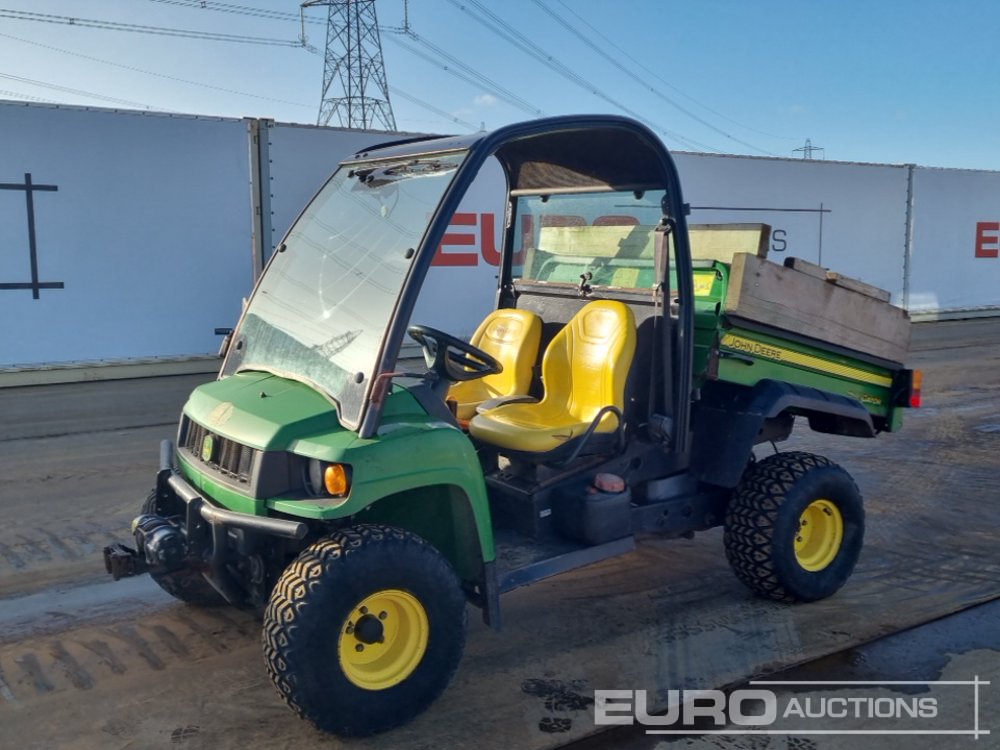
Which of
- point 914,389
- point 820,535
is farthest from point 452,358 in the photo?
point 914,389

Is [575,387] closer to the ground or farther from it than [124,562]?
farther from it

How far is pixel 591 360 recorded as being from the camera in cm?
426

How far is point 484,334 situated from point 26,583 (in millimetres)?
2525

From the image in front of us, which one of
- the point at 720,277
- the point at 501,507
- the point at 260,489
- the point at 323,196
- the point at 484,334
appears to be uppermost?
the point at 323,196

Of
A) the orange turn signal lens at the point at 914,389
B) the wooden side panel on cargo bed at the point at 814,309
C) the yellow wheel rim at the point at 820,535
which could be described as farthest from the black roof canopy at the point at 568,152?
the orange turn signal lens at the point at 914,389

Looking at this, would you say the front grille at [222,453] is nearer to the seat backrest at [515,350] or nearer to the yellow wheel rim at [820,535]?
the seat backrest at [515,350]

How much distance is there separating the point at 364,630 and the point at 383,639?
4.5 inches

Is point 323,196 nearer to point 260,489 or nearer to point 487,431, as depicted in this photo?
point 487,431

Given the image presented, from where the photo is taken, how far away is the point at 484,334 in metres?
4.86

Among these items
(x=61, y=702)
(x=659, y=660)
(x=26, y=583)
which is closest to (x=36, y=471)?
(x=26, y=583)

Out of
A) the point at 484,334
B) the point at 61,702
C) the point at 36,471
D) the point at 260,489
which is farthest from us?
the point at 36,471

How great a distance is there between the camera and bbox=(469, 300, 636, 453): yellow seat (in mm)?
3973

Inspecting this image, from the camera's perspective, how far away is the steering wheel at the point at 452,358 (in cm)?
348

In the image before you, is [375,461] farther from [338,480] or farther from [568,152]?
[568,152]
